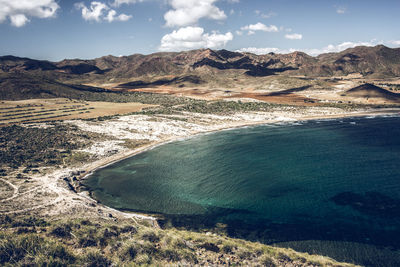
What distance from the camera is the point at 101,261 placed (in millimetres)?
18797

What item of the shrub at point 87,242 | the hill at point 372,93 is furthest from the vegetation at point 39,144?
the hill at point 372,93

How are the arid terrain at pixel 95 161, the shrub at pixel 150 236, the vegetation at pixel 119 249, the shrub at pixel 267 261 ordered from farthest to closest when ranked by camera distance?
the shrub at pixel 150 236 → the arid terrain at pixel 95 161 → the shrub at pixel 267 261 → the vegetation at pixel 119 249

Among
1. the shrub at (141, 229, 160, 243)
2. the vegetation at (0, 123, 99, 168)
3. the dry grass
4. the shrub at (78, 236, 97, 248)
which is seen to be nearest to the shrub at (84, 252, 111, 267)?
the shrub at (78, 236, 97, 248)

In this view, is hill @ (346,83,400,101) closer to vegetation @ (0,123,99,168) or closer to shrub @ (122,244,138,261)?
vegetation @ (0,123,99,168)

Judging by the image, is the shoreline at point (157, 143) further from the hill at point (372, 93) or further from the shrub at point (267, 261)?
the hill at point (372, 93)

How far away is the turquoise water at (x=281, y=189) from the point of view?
29.8m

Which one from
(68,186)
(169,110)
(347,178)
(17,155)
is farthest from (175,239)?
(169,110)

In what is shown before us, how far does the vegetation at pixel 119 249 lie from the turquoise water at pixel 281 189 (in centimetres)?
776

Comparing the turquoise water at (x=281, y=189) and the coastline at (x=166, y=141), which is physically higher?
the coastline at (x=166, y=141)

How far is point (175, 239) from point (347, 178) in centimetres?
3746

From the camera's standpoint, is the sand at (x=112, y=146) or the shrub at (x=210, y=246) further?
the sand at (x=112, y=146)

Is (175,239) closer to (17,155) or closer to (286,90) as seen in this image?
(17,155)

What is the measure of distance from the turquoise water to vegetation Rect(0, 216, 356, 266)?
7.76 meters

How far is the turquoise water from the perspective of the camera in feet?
97.7
